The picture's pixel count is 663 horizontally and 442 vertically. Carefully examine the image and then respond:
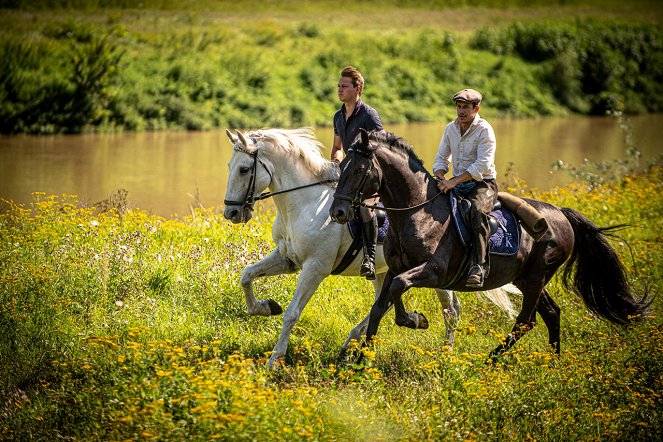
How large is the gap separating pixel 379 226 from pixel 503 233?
131cm

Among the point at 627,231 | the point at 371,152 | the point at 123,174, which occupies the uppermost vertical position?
the point at 371,152

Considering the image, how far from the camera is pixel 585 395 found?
7422mm

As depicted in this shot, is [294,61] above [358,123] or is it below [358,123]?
below

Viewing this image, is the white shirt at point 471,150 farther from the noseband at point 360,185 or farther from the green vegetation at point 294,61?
the green vegetation at point 294,61

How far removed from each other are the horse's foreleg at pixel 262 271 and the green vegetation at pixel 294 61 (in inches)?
427

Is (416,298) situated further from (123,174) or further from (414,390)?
(123,174)

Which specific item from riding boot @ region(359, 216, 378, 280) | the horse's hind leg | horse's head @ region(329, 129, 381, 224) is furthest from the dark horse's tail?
horse's head @ region(329, 129, 381, 224)

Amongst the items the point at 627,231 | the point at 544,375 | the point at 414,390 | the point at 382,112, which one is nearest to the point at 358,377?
the point at 414,390

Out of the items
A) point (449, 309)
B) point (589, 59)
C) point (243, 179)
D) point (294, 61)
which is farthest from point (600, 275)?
point (589, 59)

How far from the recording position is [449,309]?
9.40 m

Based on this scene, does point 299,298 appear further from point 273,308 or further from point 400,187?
point 400,187

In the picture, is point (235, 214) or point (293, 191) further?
point (293, 191)

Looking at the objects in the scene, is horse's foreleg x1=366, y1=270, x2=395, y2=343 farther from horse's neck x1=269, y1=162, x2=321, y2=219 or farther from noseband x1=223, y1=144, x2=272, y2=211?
noseband x1=223, y1=144, x2=272, y2=211

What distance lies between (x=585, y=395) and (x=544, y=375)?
0.41 m
